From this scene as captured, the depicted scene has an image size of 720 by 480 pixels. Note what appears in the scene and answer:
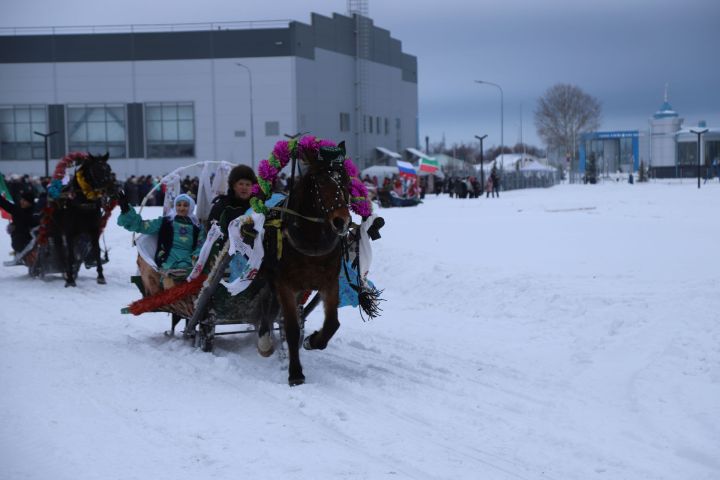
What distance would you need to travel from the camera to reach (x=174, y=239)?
10516mm

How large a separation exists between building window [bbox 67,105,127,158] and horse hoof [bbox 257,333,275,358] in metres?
61.2

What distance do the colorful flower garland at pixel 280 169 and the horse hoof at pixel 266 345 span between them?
1.51 meters

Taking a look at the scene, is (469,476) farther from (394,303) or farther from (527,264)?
(527,264)

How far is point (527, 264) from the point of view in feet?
48.7

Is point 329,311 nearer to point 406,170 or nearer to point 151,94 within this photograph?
point 406,170

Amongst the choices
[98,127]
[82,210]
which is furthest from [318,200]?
[98,127]

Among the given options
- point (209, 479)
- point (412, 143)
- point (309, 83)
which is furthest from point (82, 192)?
point (412, 143)

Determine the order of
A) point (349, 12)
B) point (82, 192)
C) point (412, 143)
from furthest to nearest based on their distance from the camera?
1. point (412, 143)
2. point (349, 12)
3. point (82, 192)

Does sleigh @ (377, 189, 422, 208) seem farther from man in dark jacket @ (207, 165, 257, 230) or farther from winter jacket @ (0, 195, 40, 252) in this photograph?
man in dark jacket @ (207, 165, 257, 230)

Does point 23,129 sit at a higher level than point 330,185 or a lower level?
higher

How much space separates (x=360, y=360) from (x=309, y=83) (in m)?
60.1

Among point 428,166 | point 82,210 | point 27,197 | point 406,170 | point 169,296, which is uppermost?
point 428,166

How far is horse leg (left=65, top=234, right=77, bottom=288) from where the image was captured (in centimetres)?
1586

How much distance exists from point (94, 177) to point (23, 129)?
57009 mm
